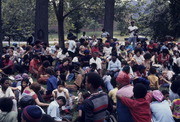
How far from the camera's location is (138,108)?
5.26 meters

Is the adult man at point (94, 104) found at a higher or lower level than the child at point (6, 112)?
higher

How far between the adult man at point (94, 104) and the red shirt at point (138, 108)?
0.42m

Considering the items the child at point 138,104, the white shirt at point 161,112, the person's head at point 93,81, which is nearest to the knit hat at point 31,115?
the person's head at point 93,81

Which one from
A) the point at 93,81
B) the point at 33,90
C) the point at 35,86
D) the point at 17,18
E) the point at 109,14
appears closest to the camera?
the point at 93,81

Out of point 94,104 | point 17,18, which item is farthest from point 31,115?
point 17,18

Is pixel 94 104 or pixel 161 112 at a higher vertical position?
pixel 94 104

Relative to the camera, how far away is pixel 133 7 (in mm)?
25922

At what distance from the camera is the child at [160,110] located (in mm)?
6184

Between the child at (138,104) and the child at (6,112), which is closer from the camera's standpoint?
the child at (138,104)

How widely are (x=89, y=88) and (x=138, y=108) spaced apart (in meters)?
0.93

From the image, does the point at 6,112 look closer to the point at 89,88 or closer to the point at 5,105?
the point at 5,105

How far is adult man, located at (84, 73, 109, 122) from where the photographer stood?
188 inches

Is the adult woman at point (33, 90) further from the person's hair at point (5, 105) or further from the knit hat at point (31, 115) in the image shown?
the knit hat at point (31, 115)

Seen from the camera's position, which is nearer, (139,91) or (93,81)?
(93,81)
